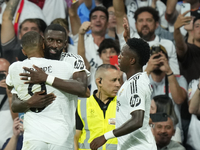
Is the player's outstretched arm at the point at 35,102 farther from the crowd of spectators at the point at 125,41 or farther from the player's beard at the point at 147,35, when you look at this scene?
the player's beard at the point at 147,35

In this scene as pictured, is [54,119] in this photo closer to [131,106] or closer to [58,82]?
[58,82]

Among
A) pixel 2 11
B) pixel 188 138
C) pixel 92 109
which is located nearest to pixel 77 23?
pixel 2 11

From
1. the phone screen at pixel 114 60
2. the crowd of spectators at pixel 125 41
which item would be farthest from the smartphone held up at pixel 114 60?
the crowd of spectators at pixel 125 41

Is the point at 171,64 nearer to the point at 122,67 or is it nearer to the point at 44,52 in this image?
the point at 122,67

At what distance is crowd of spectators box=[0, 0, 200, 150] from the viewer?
5383mm

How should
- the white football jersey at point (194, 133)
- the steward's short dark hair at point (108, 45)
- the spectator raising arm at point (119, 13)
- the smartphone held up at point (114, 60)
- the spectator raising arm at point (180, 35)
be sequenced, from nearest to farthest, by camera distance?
the white football jersey at point (194, 133) → the smartphone held up at point (114, 60) → the spectator raising arm at point (180, 35) → the steward's short dark hair at point (108, 45) → the spectator raising arm at point (119, 13)

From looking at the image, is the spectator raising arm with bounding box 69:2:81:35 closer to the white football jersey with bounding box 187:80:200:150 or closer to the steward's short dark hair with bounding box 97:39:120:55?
the steward's short dark hair with bounding box 97:39:120:55

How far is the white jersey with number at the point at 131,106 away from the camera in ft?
11.0

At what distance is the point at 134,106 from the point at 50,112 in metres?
0.84

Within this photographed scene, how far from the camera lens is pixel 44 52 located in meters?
3.70

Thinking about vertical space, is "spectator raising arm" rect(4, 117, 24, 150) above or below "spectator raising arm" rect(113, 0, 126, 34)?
below

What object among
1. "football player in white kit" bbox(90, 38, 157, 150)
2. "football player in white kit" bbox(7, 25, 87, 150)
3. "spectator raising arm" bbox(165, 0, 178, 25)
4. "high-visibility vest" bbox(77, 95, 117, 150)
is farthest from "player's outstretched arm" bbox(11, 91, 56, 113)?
"spectator raising arm" bbox(165, 0, 178, 25)

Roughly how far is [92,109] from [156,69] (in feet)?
5.38

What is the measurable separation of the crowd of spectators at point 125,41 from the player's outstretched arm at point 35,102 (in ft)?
4.41
